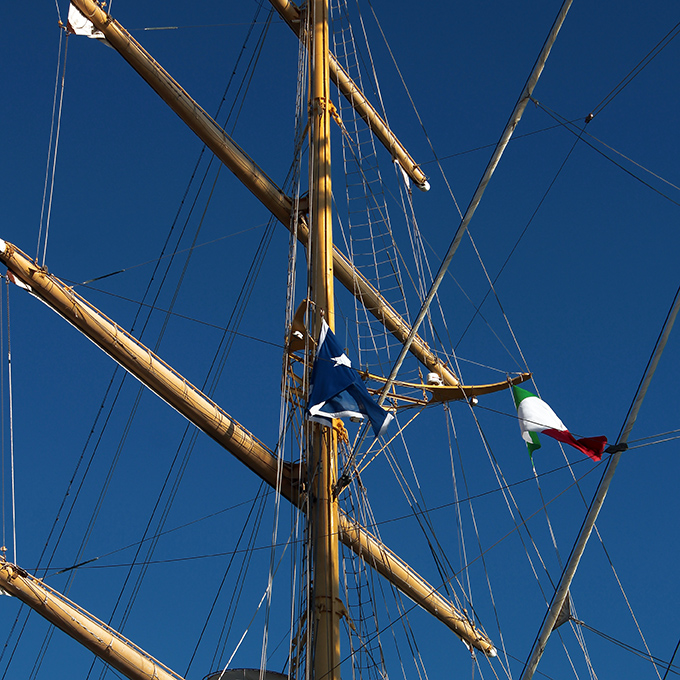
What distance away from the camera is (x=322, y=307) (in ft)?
41.8

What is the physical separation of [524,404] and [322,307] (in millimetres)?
3876

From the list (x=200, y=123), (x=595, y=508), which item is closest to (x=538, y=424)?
(x=595, y=508)

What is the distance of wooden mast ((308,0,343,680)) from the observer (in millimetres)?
9922

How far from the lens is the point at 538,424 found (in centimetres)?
942

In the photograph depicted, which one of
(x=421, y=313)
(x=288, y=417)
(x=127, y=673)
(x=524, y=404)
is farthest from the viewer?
(x=127, y=673)

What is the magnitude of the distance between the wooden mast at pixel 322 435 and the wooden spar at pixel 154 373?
5.17 ft

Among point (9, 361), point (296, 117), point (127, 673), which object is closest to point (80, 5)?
point (296, 117)

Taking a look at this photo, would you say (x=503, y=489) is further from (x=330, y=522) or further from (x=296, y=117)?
(x=296, y=117)

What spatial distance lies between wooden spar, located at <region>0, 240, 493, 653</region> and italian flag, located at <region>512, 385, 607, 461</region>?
12.6 feet

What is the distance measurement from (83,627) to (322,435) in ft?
18.0

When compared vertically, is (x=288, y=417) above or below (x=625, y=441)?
above

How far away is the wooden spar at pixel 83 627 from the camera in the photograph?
13961 mm

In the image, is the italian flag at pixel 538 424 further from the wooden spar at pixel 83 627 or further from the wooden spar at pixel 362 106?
the wooden spar at pixel 362 106

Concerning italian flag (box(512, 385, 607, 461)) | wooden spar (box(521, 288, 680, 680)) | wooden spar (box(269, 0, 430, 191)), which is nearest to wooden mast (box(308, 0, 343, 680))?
wooden spar (box(269, 0, 430, 191))
